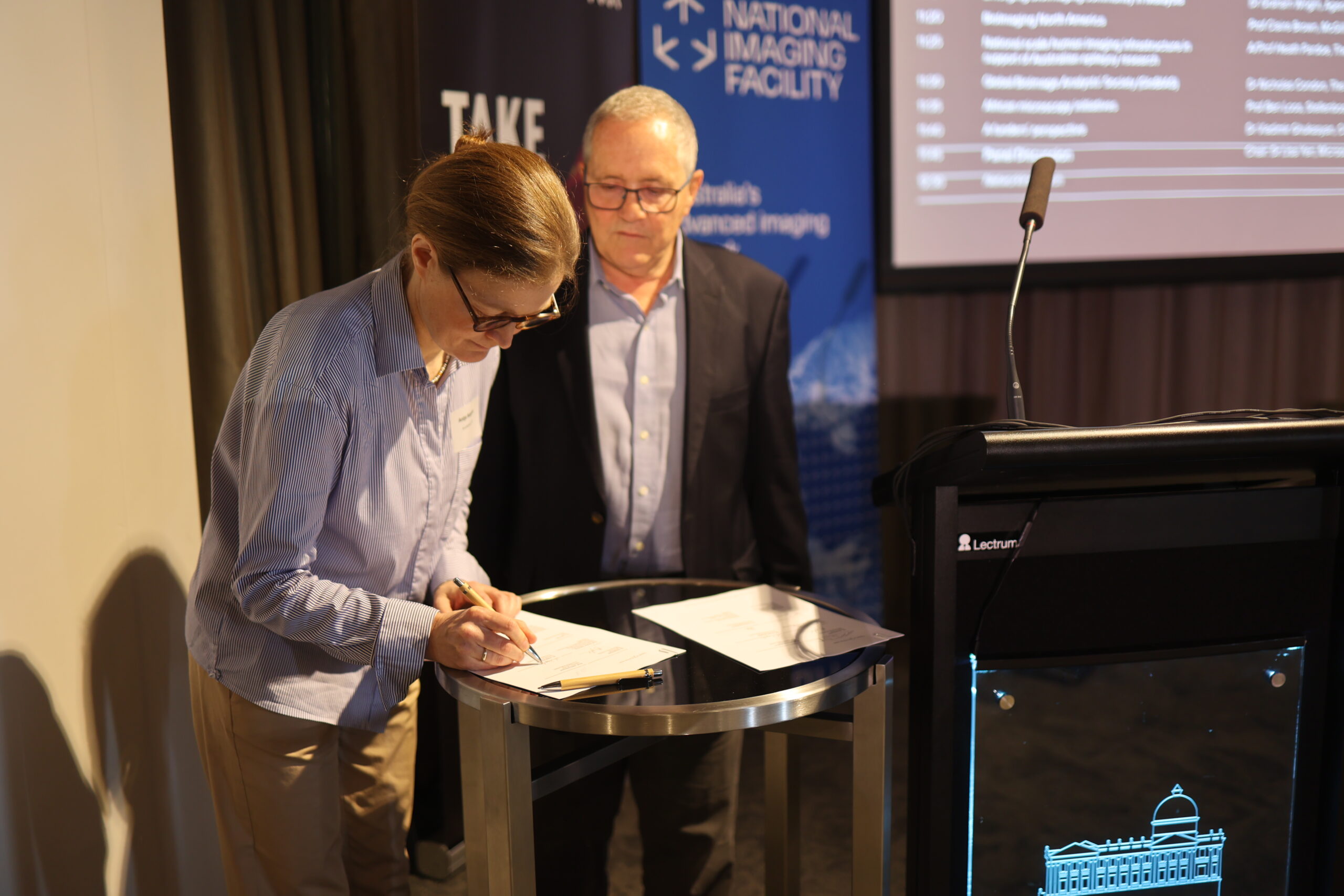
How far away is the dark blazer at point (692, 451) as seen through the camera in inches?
74.2

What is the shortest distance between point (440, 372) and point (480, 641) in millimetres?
417

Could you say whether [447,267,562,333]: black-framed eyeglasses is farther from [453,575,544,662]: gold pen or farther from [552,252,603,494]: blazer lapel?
[552,252,603,494]: blazer lapel

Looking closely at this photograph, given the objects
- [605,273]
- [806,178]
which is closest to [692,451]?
[605,273]

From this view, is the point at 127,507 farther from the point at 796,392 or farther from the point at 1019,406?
the point at 796,392

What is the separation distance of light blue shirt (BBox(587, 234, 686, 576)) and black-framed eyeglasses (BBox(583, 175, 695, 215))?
4.0 inches

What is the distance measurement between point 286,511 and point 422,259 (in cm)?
38

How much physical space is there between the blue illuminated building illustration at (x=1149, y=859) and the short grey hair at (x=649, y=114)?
1.38 m

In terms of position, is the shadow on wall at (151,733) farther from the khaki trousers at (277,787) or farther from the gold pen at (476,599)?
the gold pen at (476,599)

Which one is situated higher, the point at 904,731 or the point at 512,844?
the point at 512,844

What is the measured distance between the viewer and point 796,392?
3.03m

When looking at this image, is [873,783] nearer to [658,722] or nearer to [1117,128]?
[658,722]

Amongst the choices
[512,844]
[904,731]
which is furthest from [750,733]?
[512,844]

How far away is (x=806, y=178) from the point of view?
9.52ft

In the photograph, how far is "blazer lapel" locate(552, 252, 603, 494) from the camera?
1868 millimetres
